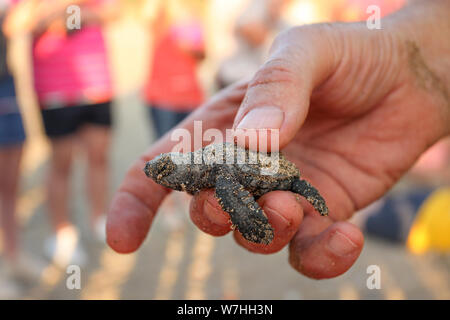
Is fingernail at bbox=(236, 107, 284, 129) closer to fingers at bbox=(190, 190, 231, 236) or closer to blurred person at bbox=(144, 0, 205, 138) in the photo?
fingers at bbox=(190, 190, 231, 236)

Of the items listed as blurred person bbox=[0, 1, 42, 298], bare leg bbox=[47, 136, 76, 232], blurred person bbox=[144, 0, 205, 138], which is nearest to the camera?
blurred person bbox=[0, 1, 42, 298]

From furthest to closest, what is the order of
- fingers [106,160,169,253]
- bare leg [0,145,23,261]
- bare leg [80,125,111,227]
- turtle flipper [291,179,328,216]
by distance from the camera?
bare leg [80,125,111,227] → bare leg [0,145,23,261] → fingers [106,160,169,253] → turtle flipper [291,179,328,216]

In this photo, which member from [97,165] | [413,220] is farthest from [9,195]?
[413,220]

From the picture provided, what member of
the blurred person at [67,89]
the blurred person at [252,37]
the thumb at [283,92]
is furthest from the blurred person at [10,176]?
the thumb at [283,92]

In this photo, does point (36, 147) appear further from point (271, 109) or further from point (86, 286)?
point (271, 109)

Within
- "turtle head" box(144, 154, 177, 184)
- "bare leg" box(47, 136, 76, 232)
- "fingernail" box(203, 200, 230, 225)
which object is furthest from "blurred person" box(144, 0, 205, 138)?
"fingernail" box(203, 200, 230, 225)

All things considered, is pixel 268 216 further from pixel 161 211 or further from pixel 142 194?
pixel 161 211

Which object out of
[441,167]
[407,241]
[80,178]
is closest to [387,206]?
[407,241]
